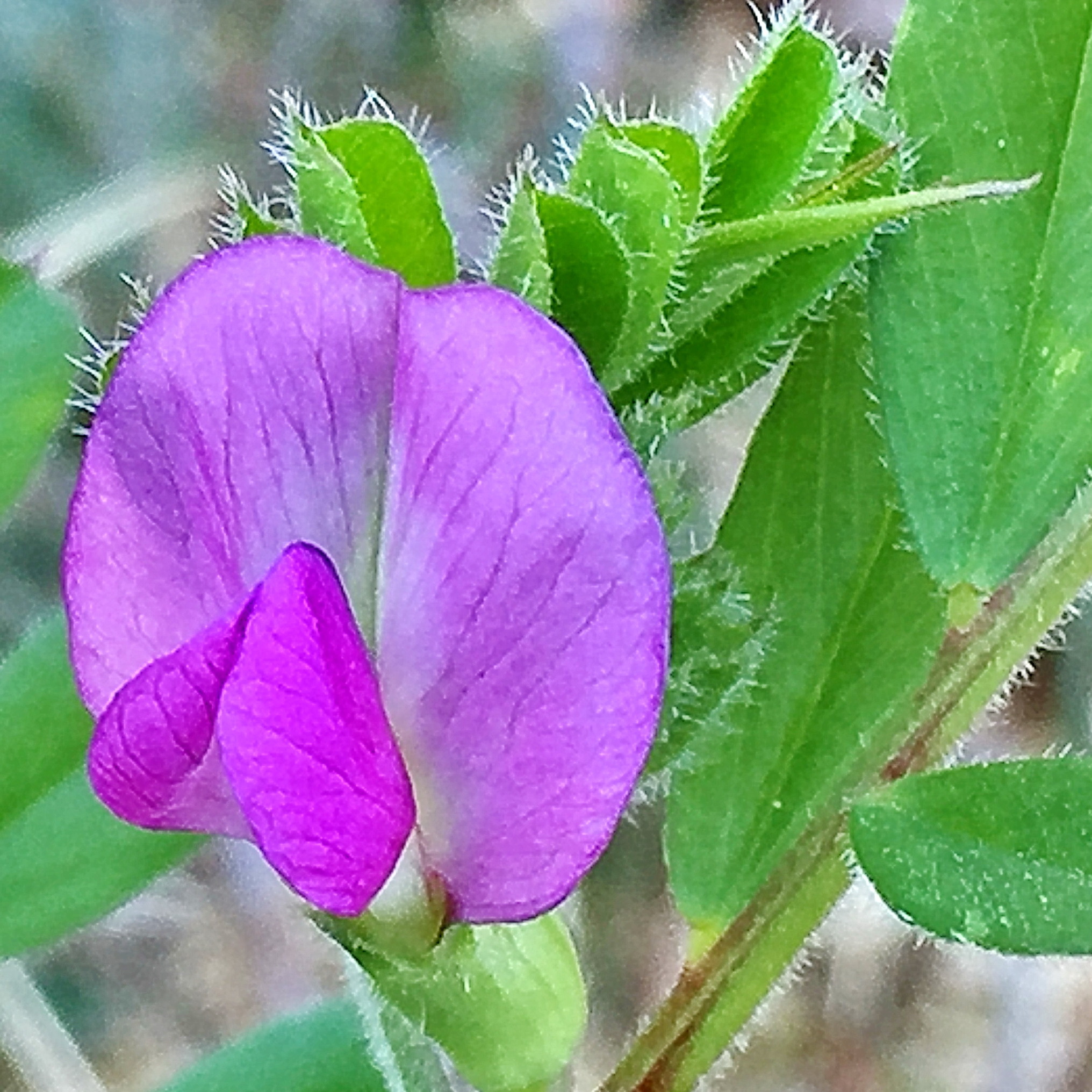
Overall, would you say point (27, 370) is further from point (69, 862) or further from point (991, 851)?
point (991, 851)

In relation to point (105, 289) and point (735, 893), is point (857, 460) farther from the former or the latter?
point (105, 289)

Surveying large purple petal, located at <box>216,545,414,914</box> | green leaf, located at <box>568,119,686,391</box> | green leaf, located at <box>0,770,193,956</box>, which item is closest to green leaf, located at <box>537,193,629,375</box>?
green leaf, located at <box>568,119,686,391</box>

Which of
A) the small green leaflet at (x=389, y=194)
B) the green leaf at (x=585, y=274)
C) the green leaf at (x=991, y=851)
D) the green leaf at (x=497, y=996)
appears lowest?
the green leaf at (x=991, y=851)

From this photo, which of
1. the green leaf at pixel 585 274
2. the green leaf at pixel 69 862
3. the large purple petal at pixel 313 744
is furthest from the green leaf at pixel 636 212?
the green leaf at pixel 69 862

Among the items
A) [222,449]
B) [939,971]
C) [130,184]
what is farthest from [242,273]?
[939,971]

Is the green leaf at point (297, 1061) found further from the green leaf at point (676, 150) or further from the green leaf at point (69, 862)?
the green leaf at point (676, 150)

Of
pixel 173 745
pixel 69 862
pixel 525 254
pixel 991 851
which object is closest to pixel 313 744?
pixel 173 745
